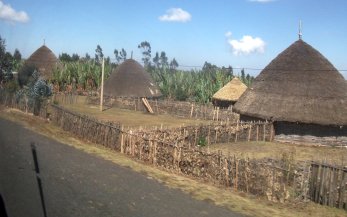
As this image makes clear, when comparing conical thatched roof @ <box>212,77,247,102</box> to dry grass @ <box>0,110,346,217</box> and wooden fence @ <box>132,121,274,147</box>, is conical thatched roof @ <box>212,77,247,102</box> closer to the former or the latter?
wooden fence @ <box>132,121,274,147</box>

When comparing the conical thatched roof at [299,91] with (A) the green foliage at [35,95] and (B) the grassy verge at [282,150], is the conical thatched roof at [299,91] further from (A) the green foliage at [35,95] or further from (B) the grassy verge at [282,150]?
(A) the green foliage at [35,95]

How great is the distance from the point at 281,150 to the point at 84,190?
42.5 feet

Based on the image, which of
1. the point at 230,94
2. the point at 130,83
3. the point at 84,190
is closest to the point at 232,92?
the point at 230,94

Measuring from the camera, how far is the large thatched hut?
22.3 m

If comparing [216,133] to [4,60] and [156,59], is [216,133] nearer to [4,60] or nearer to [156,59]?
[4,60]

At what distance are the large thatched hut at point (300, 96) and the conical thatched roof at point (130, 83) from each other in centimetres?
1392

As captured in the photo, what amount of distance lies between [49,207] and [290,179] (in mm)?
6653

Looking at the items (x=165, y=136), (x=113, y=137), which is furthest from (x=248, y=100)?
(x=113, y=137)

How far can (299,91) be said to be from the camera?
77.0 ft

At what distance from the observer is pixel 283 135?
23.1 metres

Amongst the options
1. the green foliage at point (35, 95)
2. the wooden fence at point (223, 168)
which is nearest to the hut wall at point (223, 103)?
the green foliage at point (35, 95)

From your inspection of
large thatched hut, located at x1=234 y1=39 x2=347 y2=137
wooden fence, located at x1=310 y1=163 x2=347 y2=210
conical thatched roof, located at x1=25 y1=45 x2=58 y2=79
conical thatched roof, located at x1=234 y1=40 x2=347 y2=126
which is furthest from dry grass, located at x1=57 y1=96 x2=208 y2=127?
wooden fence, located at x1=310 y1=163 x2=347 y2=210

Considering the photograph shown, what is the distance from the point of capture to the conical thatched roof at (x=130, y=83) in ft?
121

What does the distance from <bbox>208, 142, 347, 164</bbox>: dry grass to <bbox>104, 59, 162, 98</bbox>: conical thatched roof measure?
1753 cm
